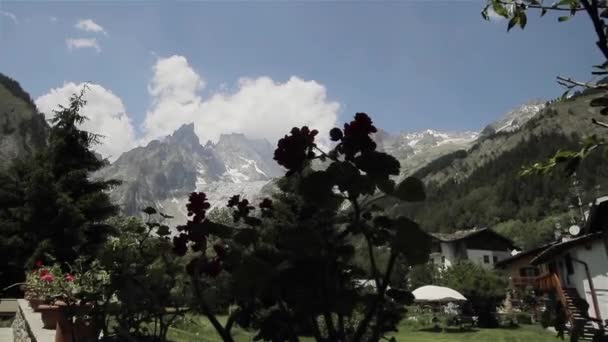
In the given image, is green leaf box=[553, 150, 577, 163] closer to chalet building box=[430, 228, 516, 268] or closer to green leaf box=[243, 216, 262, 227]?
green leaf box=[243, 216, 262, 227]

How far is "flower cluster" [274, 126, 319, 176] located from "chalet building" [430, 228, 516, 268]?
54.8 metres

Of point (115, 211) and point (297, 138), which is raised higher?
point (115, 211)

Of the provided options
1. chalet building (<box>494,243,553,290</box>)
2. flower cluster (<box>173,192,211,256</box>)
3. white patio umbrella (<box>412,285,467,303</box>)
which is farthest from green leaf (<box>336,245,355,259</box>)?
chalet building (<box>494,243,553,290</box>)

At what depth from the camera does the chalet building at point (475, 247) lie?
54.9 metres

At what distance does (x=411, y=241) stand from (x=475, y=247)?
59855 mm

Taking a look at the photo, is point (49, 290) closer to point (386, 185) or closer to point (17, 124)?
point (386, 185)

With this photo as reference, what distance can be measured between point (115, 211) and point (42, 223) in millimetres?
2664

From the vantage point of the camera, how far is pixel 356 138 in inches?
62.3

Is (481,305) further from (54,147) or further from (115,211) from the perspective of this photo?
(54,147)

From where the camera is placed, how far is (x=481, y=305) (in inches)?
1209

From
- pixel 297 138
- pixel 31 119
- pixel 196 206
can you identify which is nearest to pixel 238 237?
pixel 196 206

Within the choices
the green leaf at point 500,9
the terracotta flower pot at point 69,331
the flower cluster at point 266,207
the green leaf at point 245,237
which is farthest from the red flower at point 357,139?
the terracotta flower pot at point 69,331

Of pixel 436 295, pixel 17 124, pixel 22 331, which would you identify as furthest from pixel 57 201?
pixel 17 124

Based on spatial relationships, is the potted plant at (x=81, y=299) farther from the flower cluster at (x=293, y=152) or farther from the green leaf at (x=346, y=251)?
the flower cluster at (x=293, y=152)
